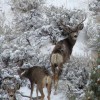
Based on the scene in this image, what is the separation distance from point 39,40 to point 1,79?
3717 mm

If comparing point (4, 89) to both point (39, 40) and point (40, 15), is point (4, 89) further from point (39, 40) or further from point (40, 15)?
point (40, 15)

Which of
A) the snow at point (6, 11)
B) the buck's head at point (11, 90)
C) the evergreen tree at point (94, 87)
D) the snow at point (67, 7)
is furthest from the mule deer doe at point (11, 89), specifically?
the snow at point (6, 11)

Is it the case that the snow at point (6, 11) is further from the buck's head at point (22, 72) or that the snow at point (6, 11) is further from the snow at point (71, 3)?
the buck's head at point (22, 72)

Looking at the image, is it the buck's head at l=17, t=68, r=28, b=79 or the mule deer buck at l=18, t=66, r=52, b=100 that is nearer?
the mule deer buck at l=18, t=66, r=52, b=100

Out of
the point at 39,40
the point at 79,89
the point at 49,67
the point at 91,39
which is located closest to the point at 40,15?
the point at 39,40

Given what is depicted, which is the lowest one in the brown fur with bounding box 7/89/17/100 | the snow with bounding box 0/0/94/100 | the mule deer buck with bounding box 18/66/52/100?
the brown fur with bounding box 7/89/17/100

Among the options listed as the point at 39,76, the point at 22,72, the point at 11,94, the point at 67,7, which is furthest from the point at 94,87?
the point at 67,7

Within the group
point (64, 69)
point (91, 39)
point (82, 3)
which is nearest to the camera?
point (64, 69)

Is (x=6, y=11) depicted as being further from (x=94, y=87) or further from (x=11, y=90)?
(x=94, y=87)

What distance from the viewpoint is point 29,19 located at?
13.9 meters

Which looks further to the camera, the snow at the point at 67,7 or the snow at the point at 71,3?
the snow at the point at 71,3

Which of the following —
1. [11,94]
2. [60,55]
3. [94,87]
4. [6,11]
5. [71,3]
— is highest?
[71,3]

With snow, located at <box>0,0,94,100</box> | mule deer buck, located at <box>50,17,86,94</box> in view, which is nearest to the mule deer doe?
mule deer buck, located at <box>50,17,86,94</box>

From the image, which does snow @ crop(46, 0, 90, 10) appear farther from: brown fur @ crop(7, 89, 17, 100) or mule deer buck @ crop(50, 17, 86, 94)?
brown fur @ crop(7, 89, 17, 100)
